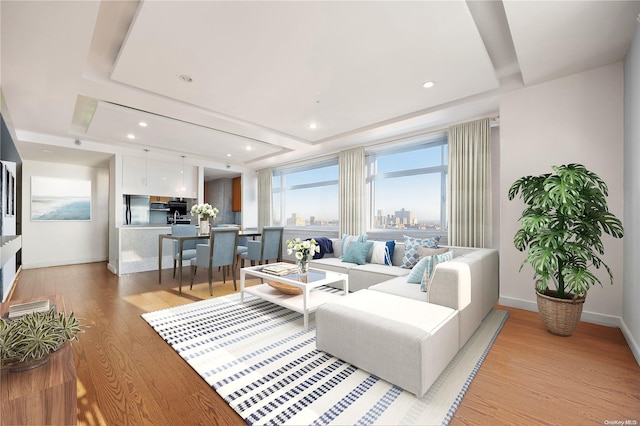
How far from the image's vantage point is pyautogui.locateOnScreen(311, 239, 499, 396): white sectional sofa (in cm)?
165

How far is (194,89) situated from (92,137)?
3.10 meters

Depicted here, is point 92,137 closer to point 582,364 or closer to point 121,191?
point 121,191

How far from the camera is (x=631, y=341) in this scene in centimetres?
218

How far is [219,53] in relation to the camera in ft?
7.78

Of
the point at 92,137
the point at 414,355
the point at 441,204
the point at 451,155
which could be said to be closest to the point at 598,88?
the point at 451,155

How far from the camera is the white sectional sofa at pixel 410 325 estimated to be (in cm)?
165

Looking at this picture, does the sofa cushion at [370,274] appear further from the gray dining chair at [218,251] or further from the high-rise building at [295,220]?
the high-rise building at [295,220]

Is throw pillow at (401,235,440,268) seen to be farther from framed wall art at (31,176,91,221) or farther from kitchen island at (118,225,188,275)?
framed wall art at (31,176,91,221)

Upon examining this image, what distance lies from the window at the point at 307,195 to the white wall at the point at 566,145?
3.39 m

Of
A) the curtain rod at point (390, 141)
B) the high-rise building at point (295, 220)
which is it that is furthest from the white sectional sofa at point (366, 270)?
the high-rise building at point (295, 220)

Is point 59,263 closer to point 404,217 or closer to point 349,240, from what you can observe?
point 349,240

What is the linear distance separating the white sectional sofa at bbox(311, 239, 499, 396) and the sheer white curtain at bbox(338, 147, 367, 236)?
8.43 feet

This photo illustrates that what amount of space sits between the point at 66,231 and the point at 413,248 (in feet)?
23.8

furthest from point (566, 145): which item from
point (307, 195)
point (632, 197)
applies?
point (307, 195)
